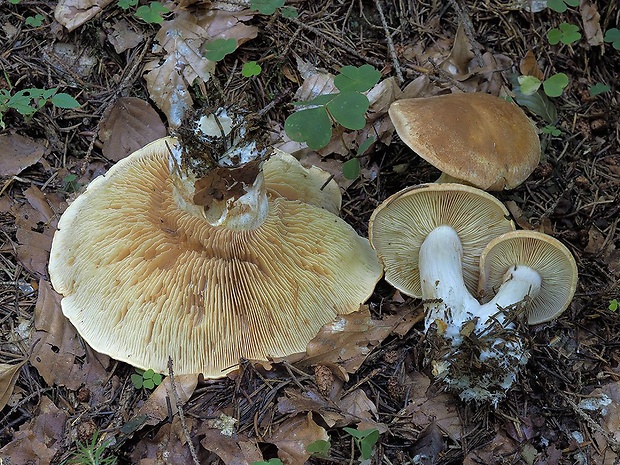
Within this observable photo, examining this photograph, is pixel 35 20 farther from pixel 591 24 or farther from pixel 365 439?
pixel 591 24

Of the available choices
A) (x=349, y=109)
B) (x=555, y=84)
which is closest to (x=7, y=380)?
(x=349, y=109)

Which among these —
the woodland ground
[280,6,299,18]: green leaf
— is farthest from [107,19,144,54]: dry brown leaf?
[280,6,299,18]: green leaf

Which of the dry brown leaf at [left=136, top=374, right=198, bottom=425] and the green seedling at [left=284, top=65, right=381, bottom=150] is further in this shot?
the green seedling at [left=284, top=65, right=381, bottom=150]

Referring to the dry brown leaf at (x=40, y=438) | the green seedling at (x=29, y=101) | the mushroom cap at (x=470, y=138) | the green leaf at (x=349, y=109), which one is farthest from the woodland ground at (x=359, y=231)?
the mushroom cap at (x=470, y=138)

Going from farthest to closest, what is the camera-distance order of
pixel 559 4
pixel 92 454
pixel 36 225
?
pixel 559 4 → pixel 36 225 → pixel 92 454

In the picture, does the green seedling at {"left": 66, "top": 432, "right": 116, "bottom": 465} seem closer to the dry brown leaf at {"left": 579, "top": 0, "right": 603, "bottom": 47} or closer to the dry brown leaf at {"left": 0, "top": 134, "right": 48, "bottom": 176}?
the dry brown leaf at {"left": 0, "top": 134, "right": 48, "bottom": 176}

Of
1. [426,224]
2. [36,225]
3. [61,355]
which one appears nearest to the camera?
[61,355]
